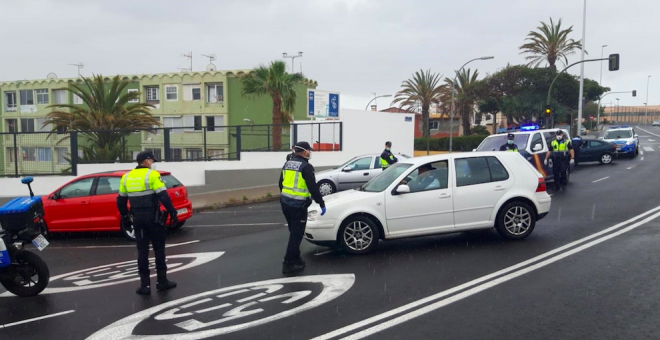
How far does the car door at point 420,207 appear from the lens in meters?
8.31

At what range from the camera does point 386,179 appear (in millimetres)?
8844

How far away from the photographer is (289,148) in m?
22.6

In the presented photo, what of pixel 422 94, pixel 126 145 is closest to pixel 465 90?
pixel 422 94

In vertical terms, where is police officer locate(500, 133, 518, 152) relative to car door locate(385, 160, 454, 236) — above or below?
above

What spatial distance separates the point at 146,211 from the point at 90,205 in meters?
5.87

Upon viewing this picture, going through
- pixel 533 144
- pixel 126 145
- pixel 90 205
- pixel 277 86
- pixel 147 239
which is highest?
pixel 277 86

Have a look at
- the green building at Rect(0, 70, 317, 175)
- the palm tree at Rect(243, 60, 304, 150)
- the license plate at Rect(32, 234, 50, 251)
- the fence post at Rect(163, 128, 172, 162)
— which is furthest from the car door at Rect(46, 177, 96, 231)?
the palm tree at Rect(243, 60, 304, 150)

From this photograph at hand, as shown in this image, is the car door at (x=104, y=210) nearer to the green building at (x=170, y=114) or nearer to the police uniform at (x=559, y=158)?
the green building at (x=170, y=114)

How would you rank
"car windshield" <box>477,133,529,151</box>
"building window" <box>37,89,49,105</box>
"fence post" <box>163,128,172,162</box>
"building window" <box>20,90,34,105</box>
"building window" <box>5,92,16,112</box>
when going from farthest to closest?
"building window" <box>5,92,16,112</box>
"building window" <box>20,90,34,105</box>
"building window" <box>37,89,49,105</box>
"fence post" <box>163,128,172,162</box>
"car windshield" <box>477,133,529,151</box>

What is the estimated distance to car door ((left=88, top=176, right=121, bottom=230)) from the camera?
463 inches

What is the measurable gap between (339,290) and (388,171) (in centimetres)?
314

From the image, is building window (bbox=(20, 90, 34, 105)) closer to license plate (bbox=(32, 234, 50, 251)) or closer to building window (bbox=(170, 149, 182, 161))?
building window (bbox=(170, 149, 182, 161))

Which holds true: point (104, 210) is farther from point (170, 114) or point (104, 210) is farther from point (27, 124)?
point (27, 124)

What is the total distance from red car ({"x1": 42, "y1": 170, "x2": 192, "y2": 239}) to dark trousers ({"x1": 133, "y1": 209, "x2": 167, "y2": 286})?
4.93 metres
